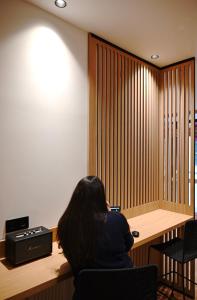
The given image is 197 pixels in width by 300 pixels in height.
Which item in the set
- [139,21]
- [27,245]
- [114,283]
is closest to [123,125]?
[139,21]

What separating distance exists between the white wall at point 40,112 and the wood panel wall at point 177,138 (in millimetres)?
1316

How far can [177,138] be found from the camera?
303 cm

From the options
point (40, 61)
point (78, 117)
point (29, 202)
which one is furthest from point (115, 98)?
point (29, 202)

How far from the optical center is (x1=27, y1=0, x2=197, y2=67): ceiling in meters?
1.86

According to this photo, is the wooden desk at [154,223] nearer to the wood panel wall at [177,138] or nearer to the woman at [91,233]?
the wood panel wall at [177,138]

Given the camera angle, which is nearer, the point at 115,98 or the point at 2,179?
the point at 2,179

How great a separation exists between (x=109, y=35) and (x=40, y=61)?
0.82 m

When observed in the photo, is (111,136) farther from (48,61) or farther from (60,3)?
(60,3)

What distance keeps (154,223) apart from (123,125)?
1.10 metres

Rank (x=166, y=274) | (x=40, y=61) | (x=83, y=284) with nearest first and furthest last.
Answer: (x=83, y=284) → (x=40, y=61) → (x=166, y=274)

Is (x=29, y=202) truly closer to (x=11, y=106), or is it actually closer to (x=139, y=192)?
(x=11, y=106)

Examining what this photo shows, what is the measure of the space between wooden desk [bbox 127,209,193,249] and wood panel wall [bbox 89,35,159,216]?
0.53 ft

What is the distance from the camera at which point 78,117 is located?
2234 millimetres

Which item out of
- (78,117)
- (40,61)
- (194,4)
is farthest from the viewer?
(78,117)
